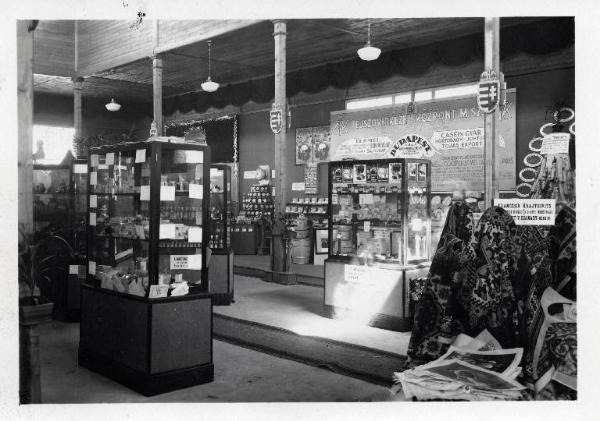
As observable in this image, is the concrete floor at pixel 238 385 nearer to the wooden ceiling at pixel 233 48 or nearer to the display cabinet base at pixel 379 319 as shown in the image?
the display cabinet base at pixel 379 319

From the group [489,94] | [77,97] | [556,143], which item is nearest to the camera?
[556,143]

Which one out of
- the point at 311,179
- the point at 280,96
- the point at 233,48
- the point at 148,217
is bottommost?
the point at 148,217

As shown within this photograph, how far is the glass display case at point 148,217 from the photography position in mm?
4137

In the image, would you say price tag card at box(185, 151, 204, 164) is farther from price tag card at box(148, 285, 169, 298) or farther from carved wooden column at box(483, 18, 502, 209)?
carved wooden column at box(483, 18, 502, 209)

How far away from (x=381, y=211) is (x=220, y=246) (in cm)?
244

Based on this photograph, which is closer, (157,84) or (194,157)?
(194,157)

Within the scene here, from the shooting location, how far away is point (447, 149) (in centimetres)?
1063

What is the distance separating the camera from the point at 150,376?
397 centimetres

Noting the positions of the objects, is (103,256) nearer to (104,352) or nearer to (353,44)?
(104,352)

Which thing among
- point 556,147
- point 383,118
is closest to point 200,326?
point 556,147

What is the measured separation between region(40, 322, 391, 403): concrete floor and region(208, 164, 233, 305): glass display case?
2412 mm

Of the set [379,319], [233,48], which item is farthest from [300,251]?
[379,319]

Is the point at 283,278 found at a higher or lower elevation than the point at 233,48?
lower

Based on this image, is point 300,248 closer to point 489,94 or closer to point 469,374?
point 489,94
